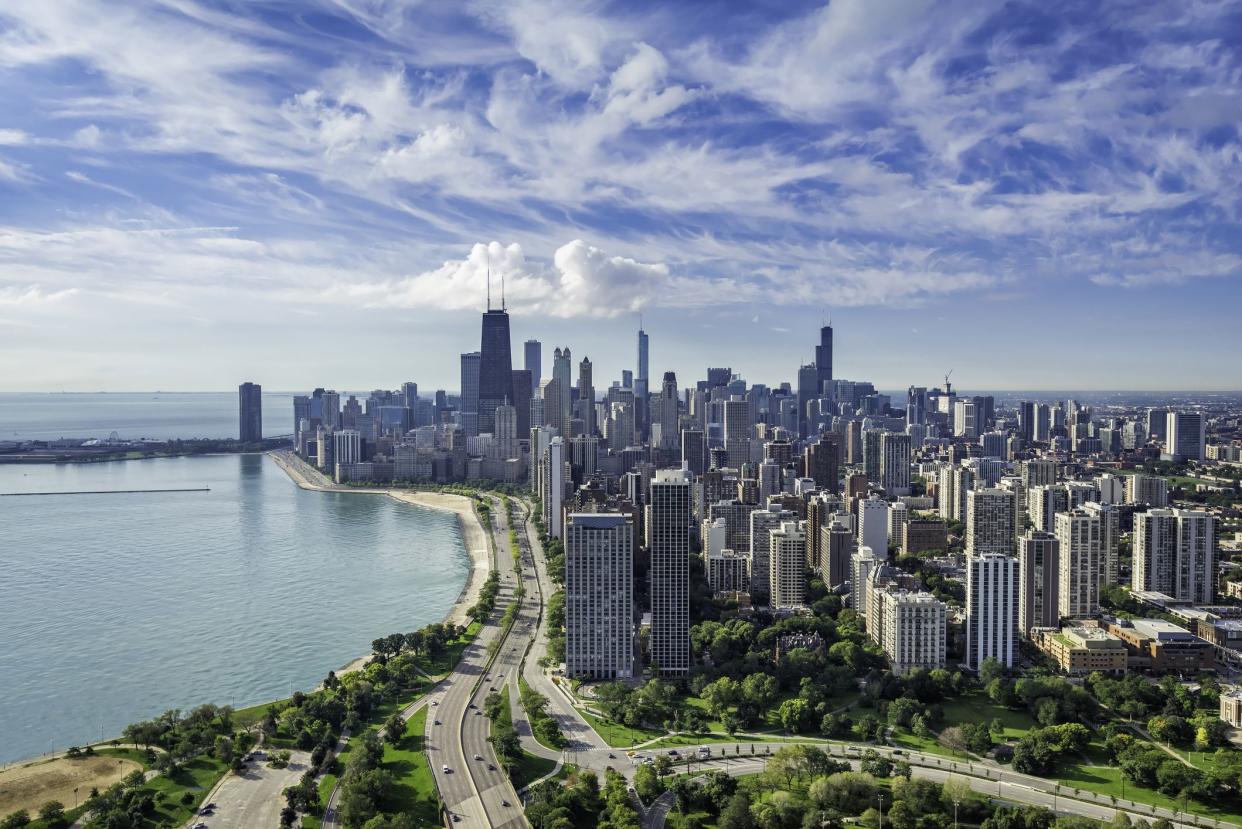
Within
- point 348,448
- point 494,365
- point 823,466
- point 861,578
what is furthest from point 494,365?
point 861,578

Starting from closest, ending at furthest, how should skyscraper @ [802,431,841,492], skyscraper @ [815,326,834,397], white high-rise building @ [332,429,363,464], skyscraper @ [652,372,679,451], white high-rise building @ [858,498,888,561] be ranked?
white high-rise building @ [858,498,888,561] < skyscraper @ [802,431,841,492] < white high-rise building @ [332,429,363,464] < skyscraper @ [652,372,679,451] < skyscraper @ [815,326,834,397]

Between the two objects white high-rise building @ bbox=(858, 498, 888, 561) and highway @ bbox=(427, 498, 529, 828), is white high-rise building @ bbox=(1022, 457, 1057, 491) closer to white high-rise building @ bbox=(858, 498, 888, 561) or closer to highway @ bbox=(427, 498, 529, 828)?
white high-rise building @ bbox=(858, 498, 888, 561)

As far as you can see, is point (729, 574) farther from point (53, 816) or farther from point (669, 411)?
point (669, 411)

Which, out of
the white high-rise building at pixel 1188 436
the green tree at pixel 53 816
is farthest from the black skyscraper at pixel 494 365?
the green tree at pixel 53 816

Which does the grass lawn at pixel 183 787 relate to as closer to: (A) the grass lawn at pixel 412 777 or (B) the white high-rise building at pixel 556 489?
(A) the grass lawn at pixel 412 777

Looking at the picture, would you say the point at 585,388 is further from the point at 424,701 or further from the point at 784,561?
the point at 424,701

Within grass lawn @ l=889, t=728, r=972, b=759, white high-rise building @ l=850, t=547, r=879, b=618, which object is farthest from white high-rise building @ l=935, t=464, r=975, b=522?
grass lawn @ l=889, t=728, r=972, b=759
